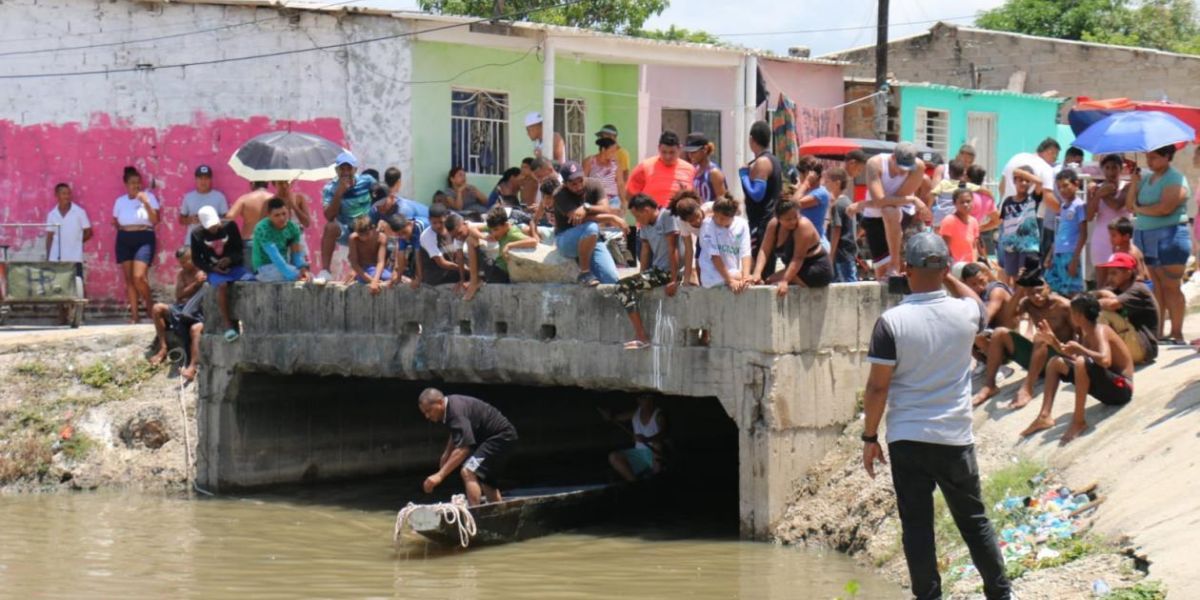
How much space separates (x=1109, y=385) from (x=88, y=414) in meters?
12.1

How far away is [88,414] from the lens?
19.4m

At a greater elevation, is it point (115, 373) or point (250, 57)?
point (250, 57)

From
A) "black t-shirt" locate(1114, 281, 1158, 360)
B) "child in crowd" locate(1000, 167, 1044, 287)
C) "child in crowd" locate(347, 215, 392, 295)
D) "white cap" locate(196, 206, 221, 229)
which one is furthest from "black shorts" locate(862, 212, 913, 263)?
"white cap" locate(196, 206, 221, 229)

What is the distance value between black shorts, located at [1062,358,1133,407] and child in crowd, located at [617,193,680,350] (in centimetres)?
365

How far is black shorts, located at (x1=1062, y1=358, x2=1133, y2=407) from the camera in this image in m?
12.8

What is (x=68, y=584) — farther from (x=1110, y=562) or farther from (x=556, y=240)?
(x=1110, y=562)

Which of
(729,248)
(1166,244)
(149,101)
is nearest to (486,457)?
(729,248)

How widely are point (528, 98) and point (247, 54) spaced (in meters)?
4.32

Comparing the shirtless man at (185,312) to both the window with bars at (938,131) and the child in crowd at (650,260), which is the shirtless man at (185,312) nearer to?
the child in crowd at (650,260)

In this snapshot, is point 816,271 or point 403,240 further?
point 403,240

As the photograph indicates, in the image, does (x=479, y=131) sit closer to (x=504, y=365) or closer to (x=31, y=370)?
(x=31, y=370)

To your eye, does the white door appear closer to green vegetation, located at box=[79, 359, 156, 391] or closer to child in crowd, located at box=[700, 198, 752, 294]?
green vegetation, located at box=[79, 359, 156, 391]

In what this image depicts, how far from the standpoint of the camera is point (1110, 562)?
33.2 ft

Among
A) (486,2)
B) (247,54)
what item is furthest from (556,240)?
(486,2)
